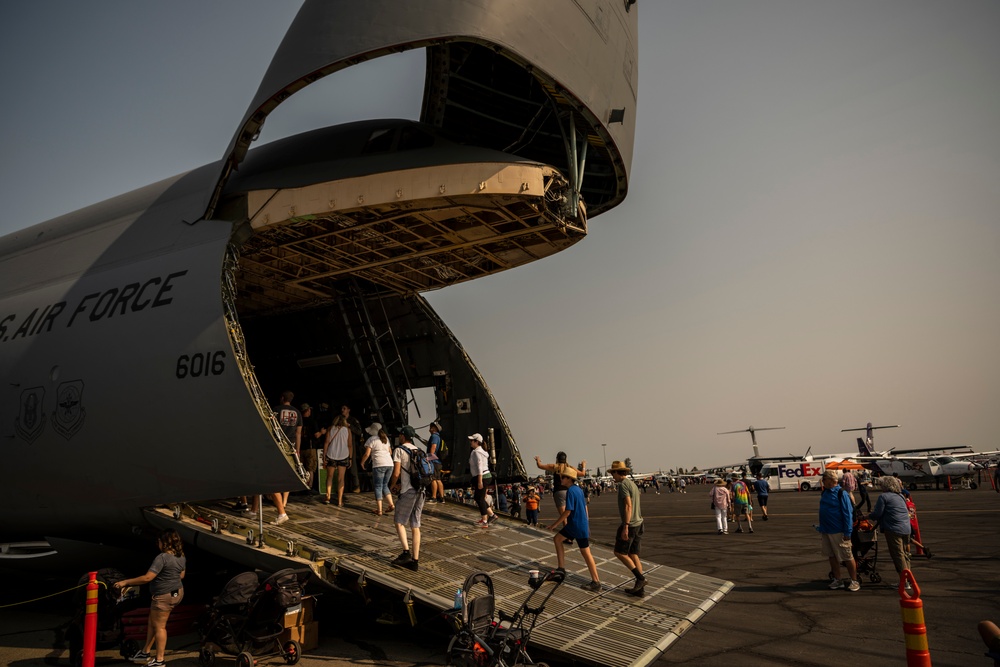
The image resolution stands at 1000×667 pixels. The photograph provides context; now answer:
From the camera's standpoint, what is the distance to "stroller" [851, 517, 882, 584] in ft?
33.9

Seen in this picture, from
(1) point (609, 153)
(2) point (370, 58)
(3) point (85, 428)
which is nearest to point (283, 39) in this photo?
(2) point (370, 58)

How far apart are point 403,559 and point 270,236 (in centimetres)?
564

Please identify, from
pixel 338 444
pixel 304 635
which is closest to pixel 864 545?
pixel 304 635

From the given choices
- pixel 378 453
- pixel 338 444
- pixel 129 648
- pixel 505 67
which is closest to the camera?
pixel 129 648

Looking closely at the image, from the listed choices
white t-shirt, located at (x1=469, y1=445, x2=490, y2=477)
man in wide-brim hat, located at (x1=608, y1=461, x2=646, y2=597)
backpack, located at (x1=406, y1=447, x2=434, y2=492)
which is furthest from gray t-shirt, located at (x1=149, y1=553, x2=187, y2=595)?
white t-shirt, located at (x1=469, y1=445, x2=490, y2=477)

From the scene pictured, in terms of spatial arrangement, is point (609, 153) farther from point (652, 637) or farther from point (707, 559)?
point (707, 559)

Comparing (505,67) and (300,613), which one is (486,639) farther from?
(505,67)

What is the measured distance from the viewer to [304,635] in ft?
24.6

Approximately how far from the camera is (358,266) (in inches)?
496

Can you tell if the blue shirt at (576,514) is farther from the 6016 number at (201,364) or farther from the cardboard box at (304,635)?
the 6016 number at (201,364)

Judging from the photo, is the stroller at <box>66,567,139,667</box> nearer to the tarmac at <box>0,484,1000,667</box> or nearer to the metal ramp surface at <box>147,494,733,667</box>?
the tarmac at <box>0,484,1000,667</box>

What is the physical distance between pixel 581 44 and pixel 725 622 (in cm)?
758

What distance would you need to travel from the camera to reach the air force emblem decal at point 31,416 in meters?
10.1

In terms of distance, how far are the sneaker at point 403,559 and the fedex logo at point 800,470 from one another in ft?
161
